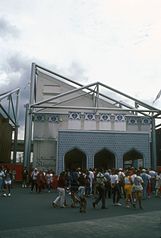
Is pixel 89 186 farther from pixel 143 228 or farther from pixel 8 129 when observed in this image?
pixel 8 129

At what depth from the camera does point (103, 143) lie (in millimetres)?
28312

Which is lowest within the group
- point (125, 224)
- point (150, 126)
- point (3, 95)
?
point (125, 224)

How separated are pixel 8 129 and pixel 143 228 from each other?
32880 mm

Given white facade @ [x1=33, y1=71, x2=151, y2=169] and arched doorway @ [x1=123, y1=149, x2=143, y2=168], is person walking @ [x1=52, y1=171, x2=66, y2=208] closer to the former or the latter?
arched doorway @ [x1=123, y1=149, x2=143, y2=168]

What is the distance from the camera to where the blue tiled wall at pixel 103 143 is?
27.9 meters

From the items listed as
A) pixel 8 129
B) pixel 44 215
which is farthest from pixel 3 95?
pixel 44 215

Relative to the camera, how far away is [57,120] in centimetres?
3189

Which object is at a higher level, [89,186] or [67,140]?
[67,140]

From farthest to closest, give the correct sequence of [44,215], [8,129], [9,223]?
[8,129] → [44,215] → [9,223]

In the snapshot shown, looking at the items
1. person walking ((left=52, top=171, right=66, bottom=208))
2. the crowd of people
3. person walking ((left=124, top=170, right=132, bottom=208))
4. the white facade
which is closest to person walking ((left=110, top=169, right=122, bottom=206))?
the crowd of people

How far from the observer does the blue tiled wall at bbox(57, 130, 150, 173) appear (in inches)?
1100

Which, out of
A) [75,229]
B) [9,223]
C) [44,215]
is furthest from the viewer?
[44,215]

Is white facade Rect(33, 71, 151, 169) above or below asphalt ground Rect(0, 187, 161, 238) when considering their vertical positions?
above

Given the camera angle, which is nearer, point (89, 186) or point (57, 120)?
point (89, 186)
